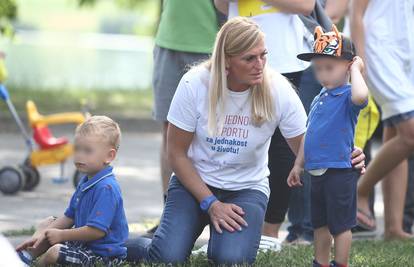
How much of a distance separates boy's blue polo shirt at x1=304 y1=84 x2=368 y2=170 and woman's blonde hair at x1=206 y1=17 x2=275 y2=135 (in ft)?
1.48

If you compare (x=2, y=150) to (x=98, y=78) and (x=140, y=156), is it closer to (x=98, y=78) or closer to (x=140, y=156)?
(x=140, y=156)

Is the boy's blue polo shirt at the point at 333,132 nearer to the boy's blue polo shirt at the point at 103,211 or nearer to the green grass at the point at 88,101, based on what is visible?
the boy's blue polo shirt at the point at 103,211

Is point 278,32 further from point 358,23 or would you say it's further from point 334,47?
point 334,47

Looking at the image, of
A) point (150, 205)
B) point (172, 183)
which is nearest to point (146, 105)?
point (150, 205)

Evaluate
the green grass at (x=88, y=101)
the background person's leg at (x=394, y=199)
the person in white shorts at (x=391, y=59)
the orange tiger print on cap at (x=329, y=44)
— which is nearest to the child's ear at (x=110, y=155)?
the orange tiger print on cap at (x=329, y=44)

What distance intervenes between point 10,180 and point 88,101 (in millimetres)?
7256

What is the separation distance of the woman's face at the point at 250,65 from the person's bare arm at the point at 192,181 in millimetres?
417

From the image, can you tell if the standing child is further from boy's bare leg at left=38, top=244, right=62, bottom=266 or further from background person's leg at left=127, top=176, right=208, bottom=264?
boy's bare leg at left=38, top=244, right=62, bottom=266

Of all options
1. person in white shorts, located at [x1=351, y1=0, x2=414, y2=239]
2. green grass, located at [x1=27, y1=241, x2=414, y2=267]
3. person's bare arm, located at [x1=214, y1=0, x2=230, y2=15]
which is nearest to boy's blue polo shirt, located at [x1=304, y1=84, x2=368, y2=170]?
green grass, located at [x1=27, y1=241, x2=414, y2=267]

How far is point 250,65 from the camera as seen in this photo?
539 cm

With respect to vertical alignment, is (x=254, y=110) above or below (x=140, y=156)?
above

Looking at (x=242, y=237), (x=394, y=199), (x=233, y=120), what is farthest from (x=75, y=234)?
(x=394, y=199)

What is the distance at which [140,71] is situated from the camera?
21.2 meters

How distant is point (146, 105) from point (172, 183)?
10411 millimetres
